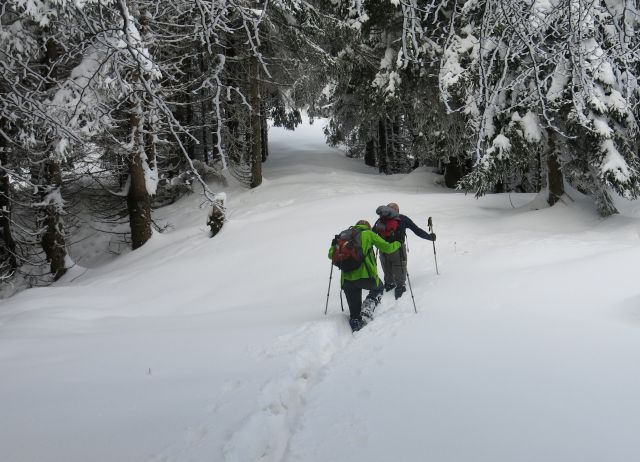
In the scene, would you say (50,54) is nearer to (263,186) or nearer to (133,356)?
(263,186)

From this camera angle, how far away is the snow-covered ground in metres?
3.72

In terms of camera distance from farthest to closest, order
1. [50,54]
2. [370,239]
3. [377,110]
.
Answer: [377,110] → [50,54] → [370,239]

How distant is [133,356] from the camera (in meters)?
5.76

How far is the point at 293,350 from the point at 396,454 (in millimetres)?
2380

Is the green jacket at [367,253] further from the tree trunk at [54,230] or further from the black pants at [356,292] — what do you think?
the tree trunk at [54,230]

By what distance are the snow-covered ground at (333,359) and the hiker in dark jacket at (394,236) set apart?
45 centimetres

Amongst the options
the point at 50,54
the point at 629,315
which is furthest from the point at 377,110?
the point at 629,315

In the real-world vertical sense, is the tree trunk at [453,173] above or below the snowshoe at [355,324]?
above

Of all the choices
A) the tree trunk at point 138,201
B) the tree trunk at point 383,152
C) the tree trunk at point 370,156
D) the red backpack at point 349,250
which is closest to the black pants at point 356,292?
the red backpack at point 349,250

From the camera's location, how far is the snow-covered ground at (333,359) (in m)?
3.72

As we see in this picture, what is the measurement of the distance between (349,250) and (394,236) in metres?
1.38

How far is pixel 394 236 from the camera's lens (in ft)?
25.5

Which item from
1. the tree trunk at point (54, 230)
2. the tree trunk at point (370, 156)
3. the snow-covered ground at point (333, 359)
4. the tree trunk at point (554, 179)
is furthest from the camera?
the tree trunk at point (370, 156)

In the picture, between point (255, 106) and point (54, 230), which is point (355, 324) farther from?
point (255, 106)
